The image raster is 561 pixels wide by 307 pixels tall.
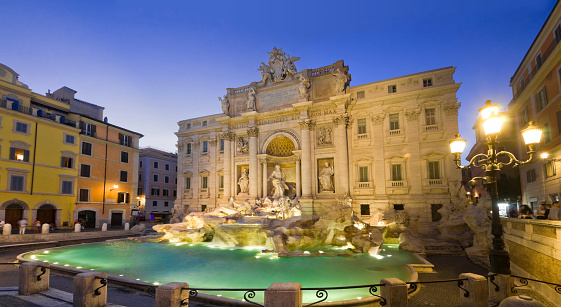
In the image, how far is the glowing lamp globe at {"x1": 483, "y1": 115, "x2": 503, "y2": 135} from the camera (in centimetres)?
753

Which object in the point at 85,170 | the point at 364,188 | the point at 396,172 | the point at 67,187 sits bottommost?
the point at 364,188

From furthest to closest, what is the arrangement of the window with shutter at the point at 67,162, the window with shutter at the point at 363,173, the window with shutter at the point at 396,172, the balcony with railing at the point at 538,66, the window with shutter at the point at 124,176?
1. the window with shutter at the point at 124,176
2. the window with shutter at the point at 67,162
3. the window with shutter at the point at 363,173
4. the window with shutter at the point at 396,172
5. the balcony with railing at the point at 538,66

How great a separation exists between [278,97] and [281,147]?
5057mm

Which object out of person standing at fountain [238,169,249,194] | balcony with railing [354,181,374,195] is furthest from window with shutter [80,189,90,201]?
balcony with railing [354,181,374,195]

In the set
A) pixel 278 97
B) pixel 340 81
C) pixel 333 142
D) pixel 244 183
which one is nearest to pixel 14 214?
pixel 244 183

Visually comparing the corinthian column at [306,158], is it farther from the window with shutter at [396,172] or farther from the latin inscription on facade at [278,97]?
the window with shutter at [396,172]

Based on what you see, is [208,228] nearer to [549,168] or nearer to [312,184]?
[312,184]

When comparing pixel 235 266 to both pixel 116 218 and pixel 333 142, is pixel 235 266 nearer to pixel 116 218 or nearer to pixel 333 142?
pixel 333 142

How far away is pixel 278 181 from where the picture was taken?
2786 centimetres

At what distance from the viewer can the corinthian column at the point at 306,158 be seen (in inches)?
1066

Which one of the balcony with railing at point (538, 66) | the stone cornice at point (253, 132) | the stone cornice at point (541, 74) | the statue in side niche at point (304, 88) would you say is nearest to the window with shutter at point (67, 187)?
the stone cornice at point (253, 132)

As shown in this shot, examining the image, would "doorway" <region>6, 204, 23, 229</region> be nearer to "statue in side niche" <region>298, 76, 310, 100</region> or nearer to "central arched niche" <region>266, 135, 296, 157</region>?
"central arched niche" <region>266, 135, 296, 157</region>

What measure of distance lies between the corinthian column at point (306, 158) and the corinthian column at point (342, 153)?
2427 millimetres

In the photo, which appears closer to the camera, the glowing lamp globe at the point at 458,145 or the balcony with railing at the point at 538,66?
the glowing lamp globe at the point at 458,145
